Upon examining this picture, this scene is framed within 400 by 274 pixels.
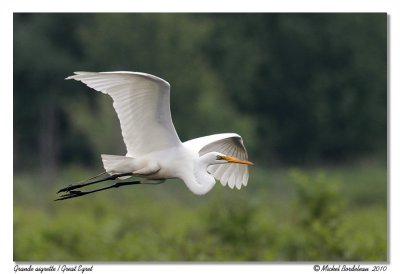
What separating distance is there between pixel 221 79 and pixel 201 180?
1914 centimetres

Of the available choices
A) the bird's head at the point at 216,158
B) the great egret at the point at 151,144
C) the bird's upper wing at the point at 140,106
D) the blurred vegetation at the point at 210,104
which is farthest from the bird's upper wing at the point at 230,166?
the blurred vegetation at the point at 210,104

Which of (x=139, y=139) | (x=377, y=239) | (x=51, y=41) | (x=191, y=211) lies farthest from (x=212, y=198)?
(x=51, y=41)

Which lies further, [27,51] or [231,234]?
[27,51]

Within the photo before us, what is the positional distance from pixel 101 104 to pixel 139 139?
1428cm

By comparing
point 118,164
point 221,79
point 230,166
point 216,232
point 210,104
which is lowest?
point 216,232

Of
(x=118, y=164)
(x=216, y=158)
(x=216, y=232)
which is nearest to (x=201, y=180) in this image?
(x=216, y=158)

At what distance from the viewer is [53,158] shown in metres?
21.0

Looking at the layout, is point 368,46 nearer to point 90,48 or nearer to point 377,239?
point 90,48

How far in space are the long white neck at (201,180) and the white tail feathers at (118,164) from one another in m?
0.40

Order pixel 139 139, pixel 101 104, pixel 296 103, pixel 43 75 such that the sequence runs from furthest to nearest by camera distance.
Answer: pixel 296 103 → pixel 43 75 → pixel 101 104 → pixel 139 139

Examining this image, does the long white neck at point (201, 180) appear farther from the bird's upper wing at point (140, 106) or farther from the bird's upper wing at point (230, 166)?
the bird's upper wing at point (230, 166)

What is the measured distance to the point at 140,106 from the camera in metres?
6.20

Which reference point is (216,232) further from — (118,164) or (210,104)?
(210,104)

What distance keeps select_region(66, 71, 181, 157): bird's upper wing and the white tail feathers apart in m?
0.08
